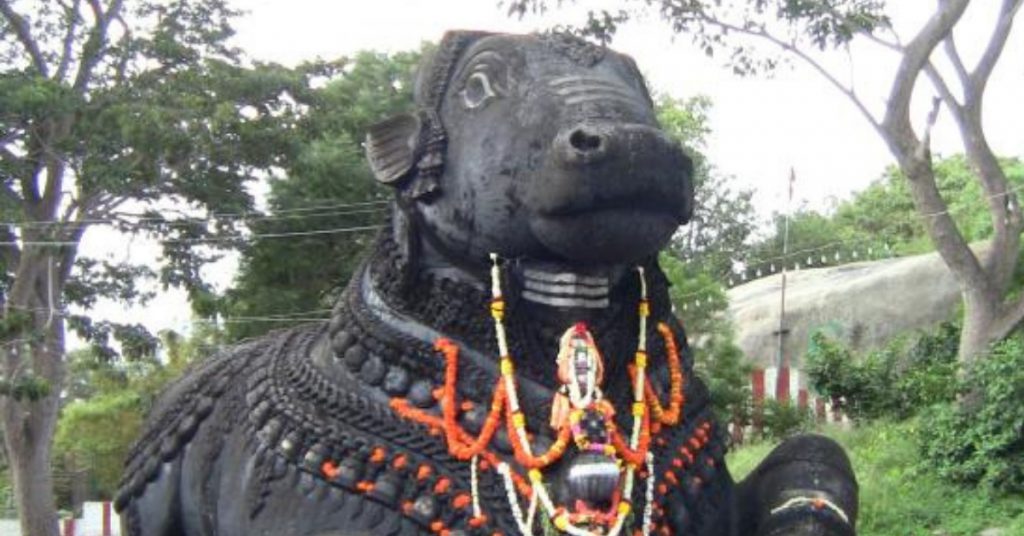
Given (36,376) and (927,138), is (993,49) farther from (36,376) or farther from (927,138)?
(36,376)

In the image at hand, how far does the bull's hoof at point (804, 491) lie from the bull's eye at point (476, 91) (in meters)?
0.88

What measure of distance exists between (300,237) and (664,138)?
14553 mm

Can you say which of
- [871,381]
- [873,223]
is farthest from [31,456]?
[873,223]

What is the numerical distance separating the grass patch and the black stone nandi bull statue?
612cm

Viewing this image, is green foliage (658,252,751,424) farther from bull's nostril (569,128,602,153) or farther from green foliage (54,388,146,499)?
green foliage (54,388,146,499)

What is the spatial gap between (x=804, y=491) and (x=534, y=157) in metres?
0.80

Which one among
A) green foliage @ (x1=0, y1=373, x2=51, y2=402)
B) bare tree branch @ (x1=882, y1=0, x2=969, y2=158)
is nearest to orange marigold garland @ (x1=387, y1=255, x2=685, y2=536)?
bare tree branch @ (x1=882, y1=0, x2=969, y2=158)

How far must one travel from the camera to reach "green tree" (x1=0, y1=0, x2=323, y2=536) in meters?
13.5

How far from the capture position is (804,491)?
250 cm

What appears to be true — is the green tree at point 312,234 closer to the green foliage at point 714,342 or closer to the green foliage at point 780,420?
the green foliage at point 714,342

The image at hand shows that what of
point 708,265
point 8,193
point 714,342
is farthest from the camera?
point 708,265

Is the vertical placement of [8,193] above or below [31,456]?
above

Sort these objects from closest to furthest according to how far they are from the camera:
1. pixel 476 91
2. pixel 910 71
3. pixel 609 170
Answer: pixel 609 170
pixel 476 91
pixel 910 71

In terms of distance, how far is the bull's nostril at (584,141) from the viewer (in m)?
2.12
